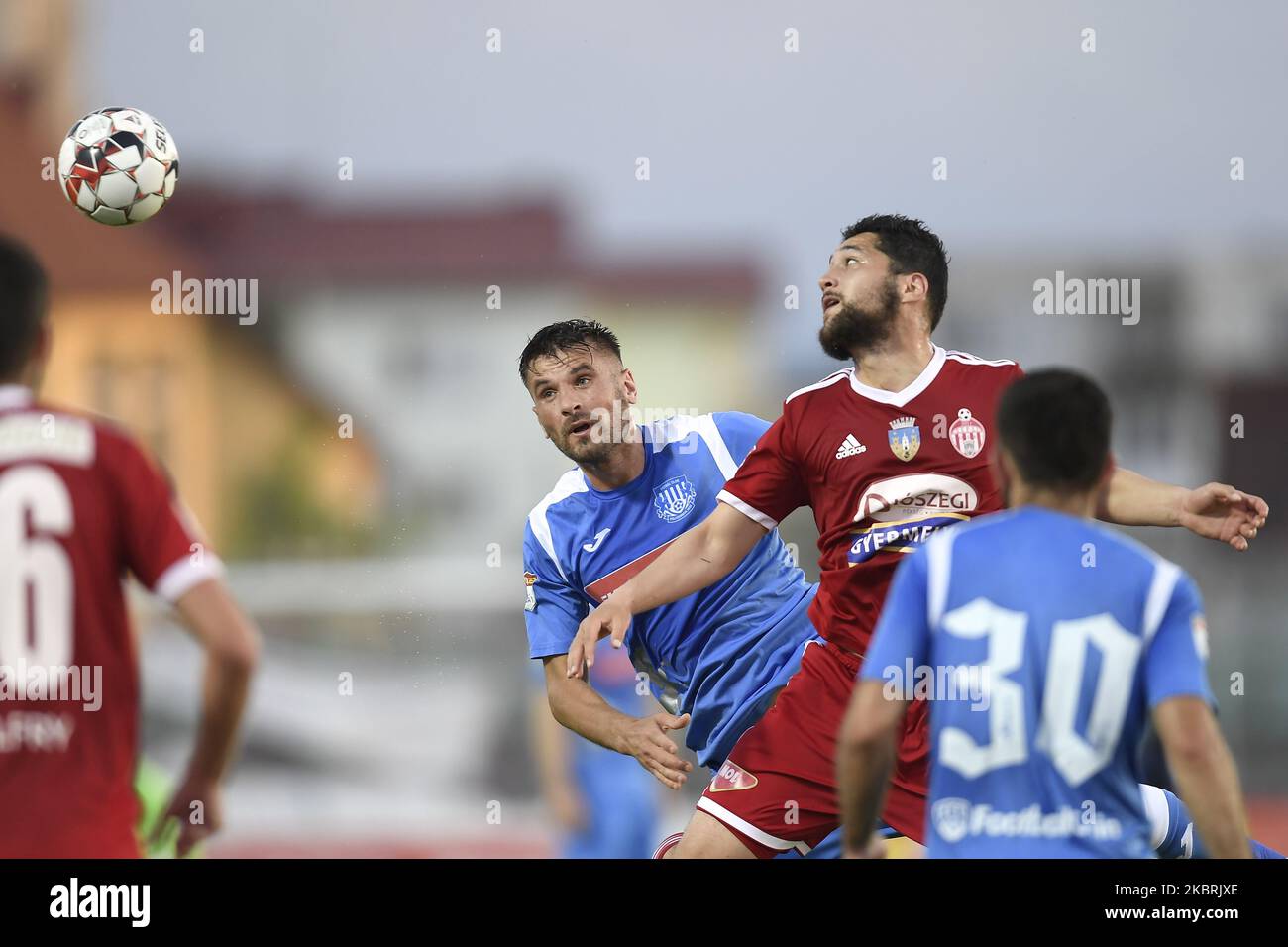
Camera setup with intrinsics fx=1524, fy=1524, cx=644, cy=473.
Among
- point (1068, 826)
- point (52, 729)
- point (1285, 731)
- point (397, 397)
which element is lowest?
point (1285, 731)

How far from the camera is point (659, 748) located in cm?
481

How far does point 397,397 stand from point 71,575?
32.9 meters

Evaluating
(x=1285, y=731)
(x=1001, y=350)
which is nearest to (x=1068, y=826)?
(x=1285, y=731)

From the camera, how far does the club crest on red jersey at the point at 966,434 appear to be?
204 inches

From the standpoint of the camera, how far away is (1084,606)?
3430 millimetres

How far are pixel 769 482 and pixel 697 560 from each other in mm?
379

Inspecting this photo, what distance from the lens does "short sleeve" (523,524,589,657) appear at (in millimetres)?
5727

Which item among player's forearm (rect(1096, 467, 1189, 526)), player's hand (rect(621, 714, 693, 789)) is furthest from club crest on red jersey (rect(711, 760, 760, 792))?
player's forearm (rect(1096, 467, 1189, 526))

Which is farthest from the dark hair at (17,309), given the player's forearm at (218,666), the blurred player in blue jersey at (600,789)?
the blurred player in blue jersey at (600,789)

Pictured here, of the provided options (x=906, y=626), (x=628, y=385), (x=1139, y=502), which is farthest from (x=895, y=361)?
(x=906, y=626)

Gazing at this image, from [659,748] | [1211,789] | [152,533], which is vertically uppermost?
[152,533]

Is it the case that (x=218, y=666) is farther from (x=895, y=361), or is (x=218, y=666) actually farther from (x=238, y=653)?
(x=895, y=361)
